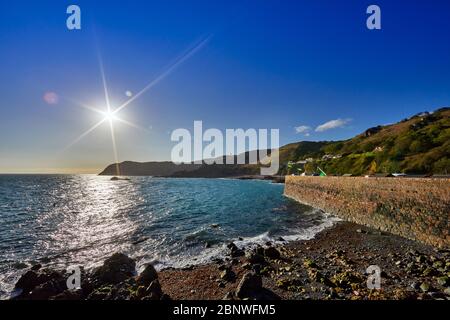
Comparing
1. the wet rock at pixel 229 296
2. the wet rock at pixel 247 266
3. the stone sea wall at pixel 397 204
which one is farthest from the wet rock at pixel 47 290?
the stone sea wall at pixel 397 204

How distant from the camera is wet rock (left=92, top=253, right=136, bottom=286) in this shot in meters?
13.0

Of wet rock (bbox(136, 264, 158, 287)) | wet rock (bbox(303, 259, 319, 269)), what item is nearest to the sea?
wet rock (bbox(136, 264, 158, 287))

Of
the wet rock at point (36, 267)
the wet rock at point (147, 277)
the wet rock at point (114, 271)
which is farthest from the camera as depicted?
the wet rock at point (36, 267)

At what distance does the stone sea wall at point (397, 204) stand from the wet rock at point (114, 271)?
20992 millimetres

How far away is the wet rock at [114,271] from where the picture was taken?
42.7 ft

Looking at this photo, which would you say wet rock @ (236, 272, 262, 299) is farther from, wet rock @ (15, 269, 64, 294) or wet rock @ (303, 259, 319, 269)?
wet rock @ (15, 269, 64, 294)

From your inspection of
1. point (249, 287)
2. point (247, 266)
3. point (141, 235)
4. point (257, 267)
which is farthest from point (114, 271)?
point (141, 235)

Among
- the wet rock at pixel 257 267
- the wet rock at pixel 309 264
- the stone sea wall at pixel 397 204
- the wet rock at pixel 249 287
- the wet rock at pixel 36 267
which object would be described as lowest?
the wet rock at pixel 36 267

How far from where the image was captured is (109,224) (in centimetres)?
2809

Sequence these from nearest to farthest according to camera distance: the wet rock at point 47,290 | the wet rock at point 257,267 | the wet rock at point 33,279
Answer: the wet rock at point 47,290 → the wet rock at point 33,279 → the wet rock at point 257,267

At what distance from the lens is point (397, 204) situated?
65.9 ft

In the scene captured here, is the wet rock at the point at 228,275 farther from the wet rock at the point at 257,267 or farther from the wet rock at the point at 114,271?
the wet rock at the point at 114,271
